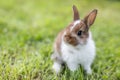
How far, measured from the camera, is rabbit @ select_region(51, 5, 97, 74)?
159 inches

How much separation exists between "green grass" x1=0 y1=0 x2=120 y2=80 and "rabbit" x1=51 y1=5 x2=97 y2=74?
0.12 meters

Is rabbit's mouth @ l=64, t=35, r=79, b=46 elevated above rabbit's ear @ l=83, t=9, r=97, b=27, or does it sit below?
below

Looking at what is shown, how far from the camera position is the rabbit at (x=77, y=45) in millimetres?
4051

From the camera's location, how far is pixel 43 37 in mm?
5887

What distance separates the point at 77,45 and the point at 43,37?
74.8 inches

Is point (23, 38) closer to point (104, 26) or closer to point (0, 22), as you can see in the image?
point (0, 22)


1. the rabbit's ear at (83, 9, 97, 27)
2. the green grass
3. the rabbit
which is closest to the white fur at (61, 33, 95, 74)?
the rabbit

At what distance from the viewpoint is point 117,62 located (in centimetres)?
493

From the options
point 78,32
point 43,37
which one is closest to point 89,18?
point 78,32

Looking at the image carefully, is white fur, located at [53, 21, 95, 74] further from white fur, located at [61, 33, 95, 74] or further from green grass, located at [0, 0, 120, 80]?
green grass, located at [0, 0, 120, 80]

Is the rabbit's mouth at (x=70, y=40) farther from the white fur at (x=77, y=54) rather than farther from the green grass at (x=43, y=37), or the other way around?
the green grass at (x=43, y=37)

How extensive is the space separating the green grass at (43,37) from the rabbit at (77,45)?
0.39 ft

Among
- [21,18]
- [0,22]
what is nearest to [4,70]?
[0,22]

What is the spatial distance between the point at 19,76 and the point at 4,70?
23cm
